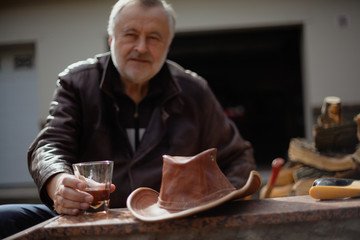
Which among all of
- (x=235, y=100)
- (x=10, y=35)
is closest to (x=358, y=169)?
(x=10, y=35)

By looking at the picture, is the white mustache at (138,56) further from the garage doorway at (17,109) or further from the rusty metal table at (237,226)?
the garage doorway at (17,109)

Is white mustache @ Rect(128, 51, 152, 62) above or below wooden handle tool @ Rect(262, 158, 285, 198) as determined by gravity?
above

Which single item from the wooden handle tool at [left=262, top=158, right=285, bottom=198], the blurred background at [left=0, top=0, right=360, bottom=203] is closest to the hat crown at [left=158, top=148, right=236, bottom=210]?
the wooden handle tool at [left=262, top=158, right=285, bottom=198]

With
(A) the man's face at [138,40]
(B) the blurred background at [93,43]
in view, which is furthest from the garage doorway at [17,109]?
(A) the man's face at [138,40]

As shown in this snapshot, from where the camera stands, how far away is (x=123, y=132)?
199 cm

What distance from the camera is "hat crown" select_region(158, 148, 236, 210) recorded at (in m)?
1.12

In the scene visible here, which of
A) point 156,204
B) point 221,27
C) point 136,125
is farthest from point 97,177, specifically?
point 221,27

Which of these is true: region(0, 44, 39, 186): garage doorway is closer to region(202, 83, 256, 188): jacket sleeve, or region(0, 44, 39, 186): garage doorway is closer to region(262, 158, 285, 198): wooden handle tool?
region(262, 158, 285, 198): wooden handle tool

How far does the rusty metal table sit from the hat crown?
0.05 m

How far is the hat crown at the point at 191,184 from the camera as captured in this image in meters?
1.12

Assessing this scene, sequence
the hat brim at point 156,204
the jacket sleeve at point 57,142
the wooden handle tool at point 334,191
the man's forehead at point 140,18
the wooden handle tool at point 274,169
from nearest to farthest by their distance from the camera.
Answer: the hat brim at point 156,204 < the wooden handle tool at point 334,191 < the jacket sleeve at point 57,142 < the man's forehead at point 140,18 < the wooden handle tool at point 274,169

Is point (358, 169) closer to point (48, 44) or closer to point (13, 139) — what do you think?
point (48, 44)

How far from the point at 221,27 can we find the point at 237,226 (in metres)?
5.83

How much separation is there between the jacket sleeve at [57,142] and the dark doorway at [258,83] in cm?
723
